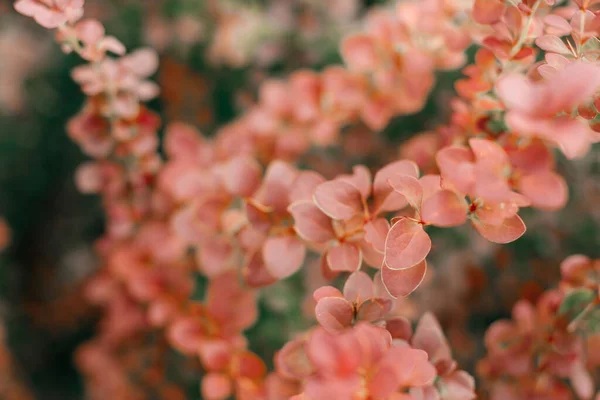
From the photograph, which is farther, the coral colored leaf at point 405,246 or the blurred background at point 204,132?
the blurred background at point 204,132

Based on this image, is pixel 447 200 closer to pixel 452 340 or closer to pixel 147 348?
pixel 452 340

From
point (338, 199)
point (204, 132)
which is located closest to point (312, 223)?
point (338, 199)

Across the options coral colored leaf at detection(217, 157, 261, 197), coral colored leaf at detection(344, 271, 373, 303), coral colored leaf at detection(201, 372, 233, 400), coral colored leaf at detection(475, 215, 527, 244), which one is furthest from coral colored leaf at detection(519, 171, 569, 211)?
coral colored leaf at detection(201, 372, 233, 400)

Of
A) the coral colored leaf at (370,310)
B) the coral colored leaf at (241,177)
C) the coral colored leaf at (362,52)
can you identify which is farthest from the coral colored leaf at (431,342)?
the coral colored leaf at (362,52)

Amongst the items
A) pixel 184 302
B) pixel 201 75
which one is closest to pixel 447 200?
pixel 184 302

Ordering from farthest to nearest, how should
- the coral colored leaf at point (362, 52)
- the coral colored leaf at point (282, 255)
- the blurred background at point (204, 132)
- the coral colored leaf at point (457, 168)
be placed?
1. the blurred background at point (204, 132)
2. the coral colored leaf at point (362, 52)
3. the coral colored leaf at point (282, 255)
4. the coral colored leaf at point (457, 168)

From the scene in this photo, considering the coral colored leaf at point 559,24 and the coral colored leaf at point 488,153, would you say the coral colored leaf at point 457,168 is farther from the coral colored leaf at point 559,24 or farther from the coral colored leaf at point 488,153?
the coral colored leaf at point 559,24

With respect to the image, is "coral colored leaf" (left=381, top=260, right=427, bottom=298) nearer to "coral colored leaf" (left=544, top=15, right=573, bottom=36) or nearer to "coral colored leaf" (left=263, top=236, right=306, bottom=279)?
"coral colored leaf" (left=263, top=236, right=306, bottom=279)

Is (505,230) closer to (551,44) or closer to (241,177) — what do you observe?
(551,44)
